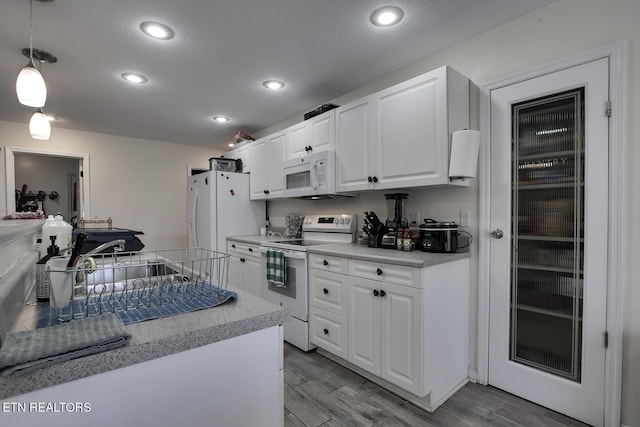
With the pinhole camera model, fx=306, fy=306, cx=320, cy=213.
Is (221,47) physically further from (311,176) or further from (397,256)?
(397,256)

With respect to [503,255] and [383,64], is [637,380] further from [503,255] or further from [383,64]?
[383,64]

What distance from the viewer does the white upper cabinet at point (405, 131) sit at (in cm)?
201

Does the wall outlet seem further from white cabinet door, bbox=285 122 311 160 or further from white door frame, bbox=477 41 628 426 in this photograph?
white cabinet door, bbox=285 122 311 160

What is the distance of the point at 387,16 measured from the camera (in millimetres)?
1886

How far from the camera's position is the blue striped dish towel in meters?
2.76

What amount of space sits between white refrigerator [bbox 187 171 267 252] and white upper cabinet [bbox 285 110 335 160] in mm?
988

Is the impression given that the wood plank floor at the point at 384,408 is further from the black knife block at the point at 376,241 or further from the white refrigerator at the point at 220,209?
the white refrigerator at the point at 220,209

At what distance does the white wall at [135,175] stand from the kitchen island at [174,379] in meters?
4.17

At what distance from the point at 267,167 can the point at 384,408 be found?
2.81 meters

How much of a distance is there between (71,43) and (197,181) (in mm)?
2120

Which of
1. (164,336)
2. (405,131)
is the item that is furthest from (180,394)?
(405,131)

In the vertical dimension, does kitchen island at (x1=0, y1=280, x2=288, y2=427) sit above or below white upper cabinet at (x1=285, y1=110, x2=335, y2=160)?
below

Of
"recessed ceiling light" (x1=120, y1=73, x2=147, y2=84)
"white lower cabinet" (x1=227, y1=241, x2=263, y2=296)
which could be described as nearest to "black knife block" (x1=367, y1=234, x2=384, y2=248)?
"white lower cabinet" (x1=227, y1=241, x2=263, y2=296)

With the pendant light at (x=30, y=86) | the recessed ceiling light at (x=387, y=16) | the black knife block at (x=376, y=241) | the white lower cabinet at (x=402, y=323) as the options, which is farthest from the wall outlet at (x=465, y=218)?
the pendant light at (x=30, y=86)
